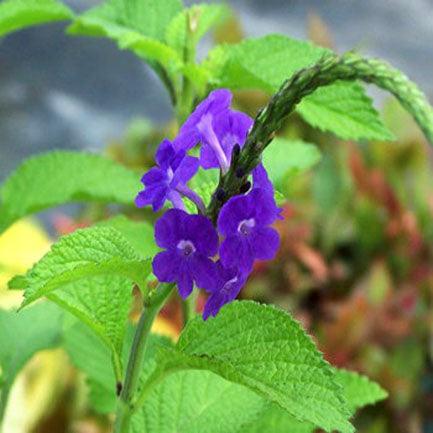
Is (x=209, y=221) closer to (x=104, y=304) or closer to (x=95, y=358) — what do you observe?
(x=104, y=304)

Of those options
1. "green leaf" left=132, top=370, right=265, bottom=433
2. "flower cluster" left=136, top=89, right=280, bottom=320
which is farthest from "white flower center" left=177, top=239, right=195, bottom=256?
"green leaf" left=132, top=370, right=265, bottom=433

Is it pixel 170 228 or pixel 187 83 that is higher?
pixel 170 228

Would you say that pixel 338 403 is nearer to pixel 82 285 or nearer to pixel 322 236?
pixel 82 285

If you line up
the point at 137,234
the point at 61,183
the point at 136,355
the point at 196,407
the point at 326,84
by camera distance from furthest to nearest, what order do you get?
the point at 61,183, the point at 137,234, the point at 196,407, the point at 136,355, the point at 326,84

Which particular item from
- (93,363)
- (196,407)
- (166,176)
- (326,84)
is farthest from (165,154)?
(93,363)

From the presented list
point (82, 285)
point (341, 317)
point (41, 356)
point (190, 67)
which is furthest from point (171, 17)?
point (41, 356)

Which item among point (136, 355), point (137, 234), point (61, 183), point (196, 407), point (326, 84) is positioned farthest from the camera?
point (61, 183)
